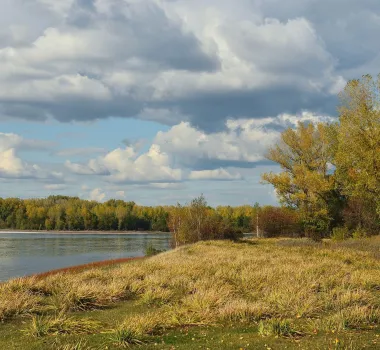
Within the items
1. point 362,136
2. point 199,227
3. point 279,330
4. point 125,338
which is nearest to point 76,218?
point 199,227

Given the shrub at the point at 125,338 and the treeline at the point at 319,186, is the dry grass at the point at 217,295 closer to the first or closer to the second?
the shrub at the point at 125,338

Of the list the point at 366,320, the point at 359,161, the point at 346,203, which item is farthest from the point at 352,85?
the point at 366,320

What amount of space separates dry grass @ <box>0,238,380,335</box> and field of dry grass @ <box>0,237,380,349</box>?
23 mm

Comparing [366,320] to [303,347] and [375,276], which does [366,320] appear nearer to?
[303,347]

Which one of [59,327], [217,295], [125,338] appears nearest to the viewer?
[125,338]

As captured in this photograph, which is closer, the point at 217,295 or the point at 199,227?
the point at 217,295

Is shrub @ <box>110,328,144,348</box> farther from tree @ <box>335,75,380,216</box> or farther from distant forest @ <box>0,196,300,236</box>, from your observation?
distant forest @ <box>0,196,300,236</box>

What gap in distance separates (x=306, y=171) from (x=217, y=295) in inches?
1226

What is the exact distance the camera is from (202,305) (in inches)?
397

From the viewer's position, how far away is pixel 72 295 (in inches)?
431

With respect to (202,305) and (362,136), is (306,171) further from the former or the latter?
(202,305)

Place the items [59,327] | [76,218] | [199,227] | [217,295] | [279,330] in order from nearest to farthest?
[279,330]
[59,327]
[217,295]
[199,227]
[76,218]

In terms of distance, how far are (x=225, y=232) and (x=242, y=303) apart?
35352mm

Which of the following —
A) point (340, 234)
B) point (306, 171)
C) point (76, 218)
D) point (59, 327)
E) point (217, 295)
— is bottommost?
point (59, 327)
